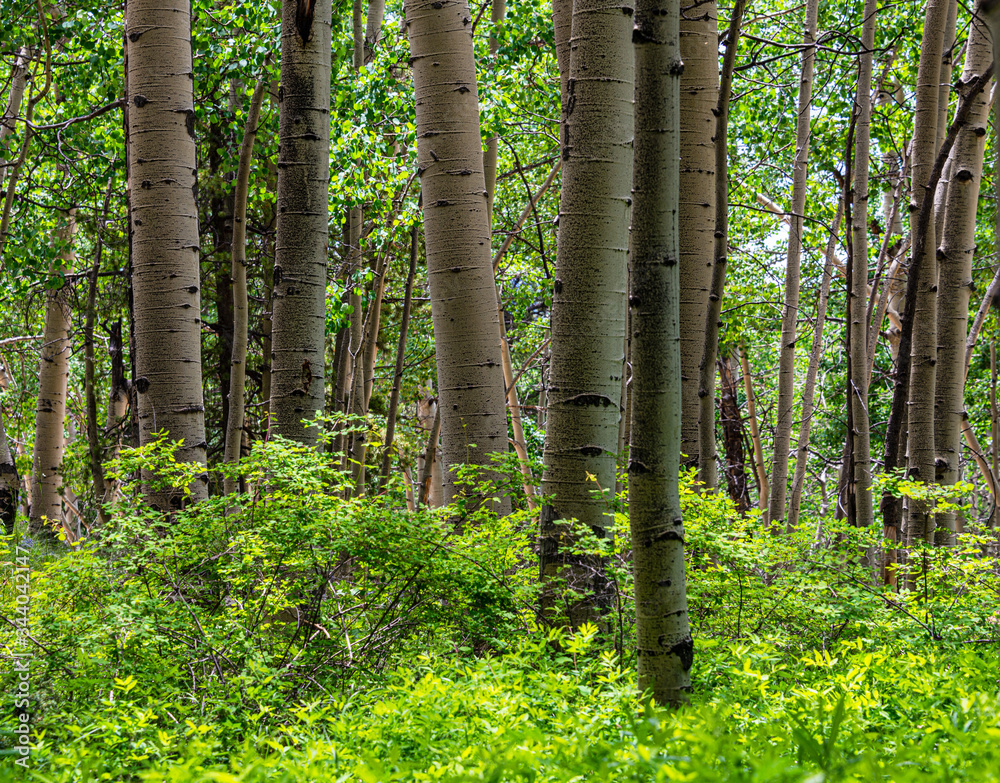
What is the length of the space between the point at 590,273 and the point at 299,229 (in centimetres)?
179

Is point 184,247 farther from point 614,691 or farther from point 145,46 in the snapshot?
point 614,691

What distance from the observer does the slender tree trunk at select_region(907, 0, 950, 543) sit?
5.16m

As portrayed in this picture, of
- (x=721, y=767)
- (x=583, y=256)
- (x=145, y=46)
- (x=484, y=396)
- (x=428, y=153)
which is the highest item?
(x=145, y=46)

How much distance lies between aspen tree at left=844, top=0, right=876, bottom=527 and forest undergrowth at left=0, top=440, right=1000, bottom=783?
1.14m

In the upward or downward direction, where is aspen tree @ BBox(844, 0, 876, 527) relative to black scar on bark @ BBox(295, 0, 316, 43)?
downward

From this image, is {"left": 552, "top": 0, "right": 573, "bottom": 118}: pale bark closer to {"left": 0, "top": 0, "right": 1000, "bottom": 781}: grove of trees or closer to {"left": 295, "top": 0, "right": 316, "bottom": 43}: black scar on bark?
{"left": 0, "top": 0, "right": 1000, "bottom": 781}: grove of trees

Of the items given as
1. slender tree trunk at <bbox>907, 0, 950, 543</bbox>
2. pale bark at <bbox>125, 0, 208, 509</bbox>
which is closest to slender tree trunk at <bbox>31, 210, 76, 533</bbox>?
pale bark at <bbox>125, 0, 208, 509</bbox>

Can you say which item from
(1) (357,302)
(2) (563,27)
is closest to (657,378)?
(2) (563,27)

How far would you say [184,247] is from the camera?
172 inches

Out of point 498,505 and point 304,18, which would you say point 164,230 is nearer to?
point 304,18

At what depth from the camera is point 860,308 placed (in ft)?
18.4

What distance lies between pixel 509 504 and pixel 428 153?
2070 millimetres

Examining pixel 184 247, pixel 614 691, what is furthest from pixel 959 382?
pixel 184 247

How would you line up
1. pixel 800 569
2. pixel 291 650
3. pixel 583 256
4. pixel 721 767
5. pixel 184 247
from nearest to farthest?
pixel 721 767, pixel 291 650, pixel 583 256, pixel 800 569, pixel 184 247
